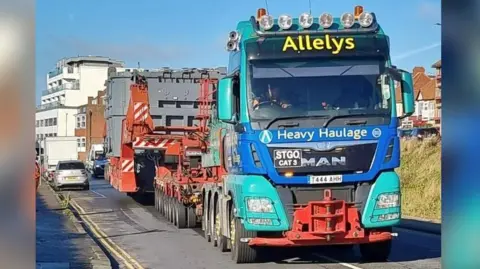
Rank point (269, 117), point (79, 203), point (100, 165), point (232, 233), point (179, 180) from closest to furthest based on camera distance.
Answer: point (269, 117), point (232, 233), point (179, 180), point (79, 203), point (100, 165)

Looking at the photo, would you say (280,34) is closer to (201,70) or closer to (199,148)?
(199,148)

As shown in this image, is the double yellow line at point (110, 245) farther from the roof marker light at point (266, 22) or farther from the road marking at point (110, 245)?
the roof marker light at point (266, 22)

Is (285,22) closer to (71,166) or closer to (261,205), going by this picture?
(261,205)

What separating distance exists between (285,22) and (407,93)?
82.6 inches

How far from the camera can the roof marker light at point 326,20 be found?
11141 mm

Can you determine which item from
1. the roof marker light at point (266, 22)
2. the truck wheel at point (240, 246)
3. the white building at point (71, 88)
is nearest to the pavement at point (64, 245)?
the truck wheel at point (240, 246)


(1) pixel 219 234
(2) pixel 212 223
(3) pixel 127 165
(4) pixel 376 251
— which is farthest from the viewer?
(3) pixel 127 165

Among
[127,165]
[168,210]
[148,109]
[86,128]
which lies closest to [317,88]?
[168,210]

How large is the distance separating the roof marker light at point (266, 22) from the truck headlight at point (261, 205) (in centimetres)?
258

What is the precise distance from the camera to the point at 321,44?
11.1m

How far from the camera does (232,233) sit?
39.7ft
